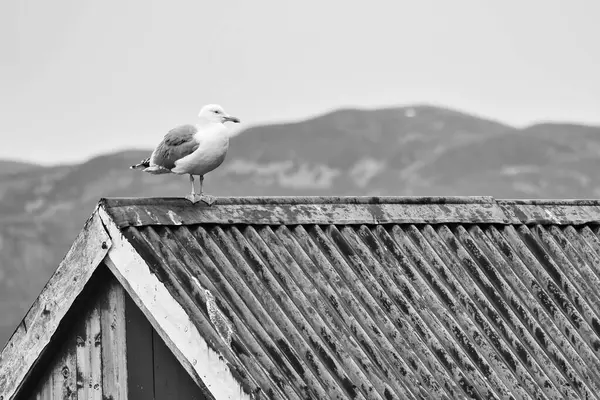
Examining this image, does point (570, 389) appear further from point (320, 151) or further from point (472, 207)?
point (320, 151)

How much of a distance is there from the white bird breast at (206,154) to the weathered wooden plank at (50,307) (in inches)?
57.2

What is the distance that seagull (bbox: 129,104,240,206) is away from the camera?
10.7 metres

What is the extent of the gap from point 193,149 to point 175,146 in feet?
0.62

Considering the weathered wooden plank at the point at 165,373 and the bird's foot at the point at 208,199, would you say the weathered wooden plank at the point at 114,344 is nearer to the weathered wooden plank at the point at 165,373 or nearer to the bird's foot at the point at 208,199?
the weathered wooden plank at the point at 165,373

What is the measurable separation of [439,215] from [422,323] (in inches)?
54.3

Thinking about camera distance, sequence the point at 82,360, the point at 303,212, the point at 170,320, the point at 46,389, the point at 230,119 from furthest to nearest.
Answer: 1. the point at 230,119
2. the point at 303,212
3. the point at 46,389
4. the point at 82,360
5. the point at 170,320

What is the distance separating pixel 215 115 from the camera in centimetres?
1119

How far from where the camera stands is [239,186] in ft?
372

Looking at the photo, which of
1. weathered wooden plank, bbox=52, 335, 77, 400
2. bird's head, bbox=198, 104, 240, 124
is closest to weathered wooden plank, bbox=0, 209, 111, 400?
weathered wooden plank, bbox=52, 335, 77, 400

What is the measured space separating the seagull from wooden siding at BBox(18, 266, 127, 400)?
1230 mm

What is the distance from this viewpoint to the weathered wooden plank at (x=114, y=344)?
9734 millimetres

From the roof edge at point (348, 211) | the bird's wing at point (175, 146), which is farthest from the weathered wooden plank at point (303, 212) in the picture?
the bird's wing at point (175, 146)

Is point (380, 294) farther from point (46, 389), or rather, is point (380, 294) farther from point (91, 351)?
point (46, 389)

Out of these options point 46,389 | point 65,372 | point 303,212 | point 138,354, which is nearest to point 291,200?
point 303,212
